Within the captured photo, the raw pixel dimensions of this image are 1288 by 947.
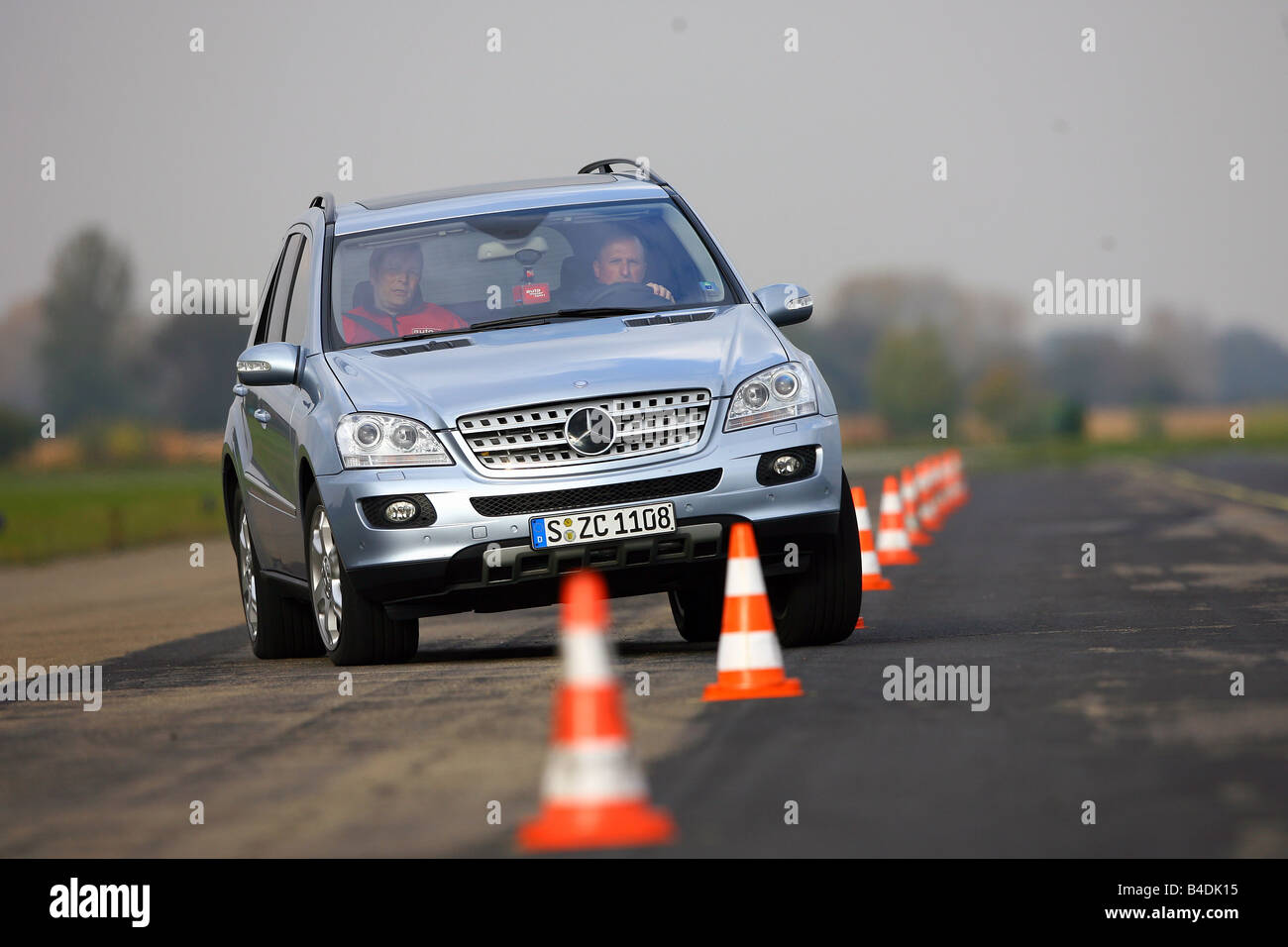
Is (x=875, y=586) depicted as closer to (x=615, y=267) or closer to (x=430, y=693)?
(x=615, y=267)

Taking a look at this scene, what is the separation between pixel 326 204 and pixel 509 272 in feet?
4.71

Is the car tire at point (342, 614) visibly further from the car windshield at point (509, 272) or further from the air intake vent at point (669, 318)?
the air intake vent at point (669, 318)

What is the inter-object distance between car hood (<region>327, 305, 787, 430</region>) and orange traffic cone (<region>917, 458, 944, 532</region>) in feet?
51.3

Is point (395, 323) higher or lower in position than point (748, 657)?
higher

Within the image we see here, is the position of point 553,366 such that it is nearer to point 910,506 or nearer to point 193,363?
point 910,506

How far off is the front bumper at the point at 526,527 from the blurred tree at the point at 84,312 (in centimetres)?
14136

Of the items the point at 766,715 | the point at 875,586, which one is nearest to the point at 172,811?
the point at 766,715

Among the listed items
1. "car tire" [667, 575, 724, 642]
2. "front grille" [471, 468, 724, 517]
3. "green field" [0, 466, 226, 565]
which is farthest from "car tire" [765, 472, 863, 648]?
"green field" [0, 466, 226, 565]

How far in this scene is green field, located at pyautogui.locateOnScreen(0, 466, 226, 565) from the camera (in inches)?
1435

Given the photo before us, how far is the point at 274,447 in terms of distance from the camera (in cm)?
1095

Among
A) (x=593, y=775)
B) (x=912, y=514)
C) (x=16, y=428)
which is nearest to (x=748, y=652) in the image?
(x=593, y=775)

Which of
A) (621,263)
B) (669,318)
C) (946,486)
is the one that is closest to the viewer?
(669,318)

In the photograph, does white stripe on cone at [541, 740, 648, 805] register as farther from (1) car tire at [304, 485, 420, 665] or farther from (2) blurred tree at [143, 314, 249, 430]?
(2) blurred tree at [143, 314, 249, 430]

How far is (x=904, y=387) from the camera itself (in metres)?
195
